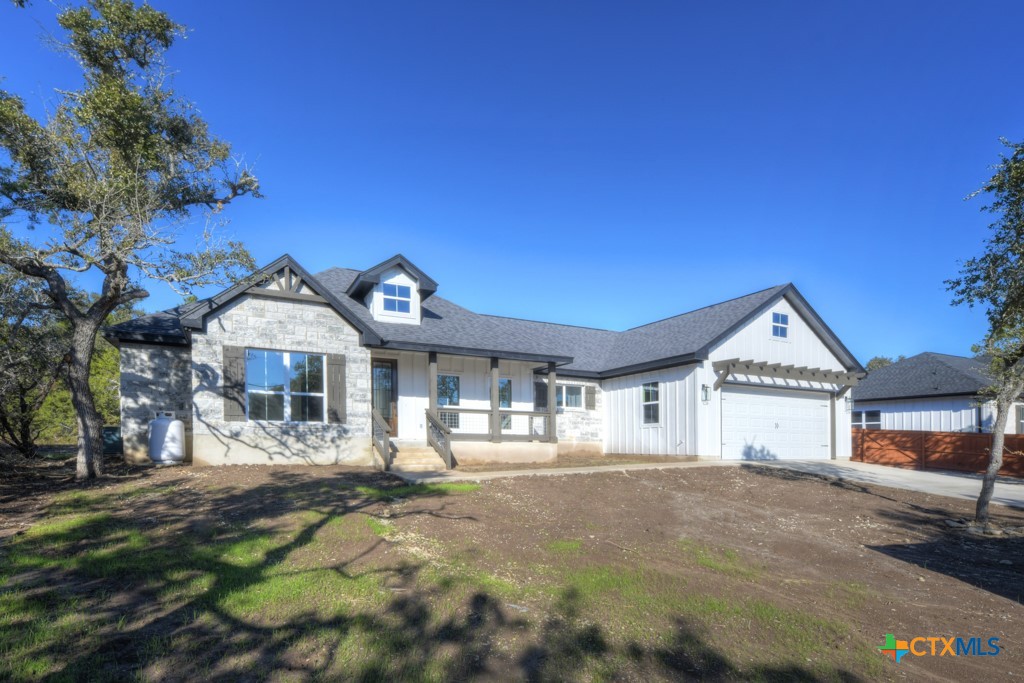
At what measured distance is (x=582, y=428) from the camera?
64.7 feet

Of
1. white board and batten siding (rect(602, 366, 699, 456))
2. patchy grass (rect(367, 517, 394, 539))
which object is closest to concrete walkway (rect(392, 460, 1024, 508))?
white board and batten siding (rect(602, 366, 699, 456))

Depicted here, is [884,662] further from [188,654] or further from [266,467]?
[266,467]

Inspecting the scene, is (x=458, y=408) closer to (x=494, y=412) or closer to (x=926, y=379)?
(x=494, y=412)

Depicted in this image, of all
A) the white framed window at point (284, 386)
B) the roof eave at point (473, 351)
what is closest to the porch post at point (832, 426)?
the roof eave at point (473, 351)

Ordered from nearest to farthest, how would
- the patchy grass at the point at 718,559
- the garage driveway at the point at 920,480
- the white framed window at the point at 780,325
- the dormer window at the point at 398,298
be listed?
the patchy grass at the point at 718,559 < the garage driveway at the point at 920,480 < the dormer window at the point at 398,298 < the white framed window at the point at 780,325

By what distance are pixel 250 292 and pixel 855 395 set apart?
2670 cm

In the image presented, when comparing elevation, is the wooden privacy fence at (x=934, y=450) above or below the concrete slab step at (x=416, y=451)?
below

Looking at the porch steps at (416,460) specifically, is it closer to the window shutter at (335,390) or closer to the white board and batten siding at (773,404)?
the window shutter at (335,390)

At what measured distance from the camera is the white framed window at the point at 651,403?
1809 centimetres

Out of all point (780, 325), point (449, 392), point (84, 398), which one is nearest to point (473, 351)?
point (449, 392)

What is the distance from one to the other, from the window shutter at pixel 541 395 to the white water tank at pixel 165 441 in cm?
1012

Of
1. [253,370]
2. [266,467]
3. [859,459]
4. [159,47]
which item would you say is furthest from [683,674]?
[859,459]

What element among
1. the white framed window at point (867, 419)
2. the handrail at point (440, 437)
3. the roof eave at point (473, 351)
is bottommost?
the white framed window at point (867, 419)

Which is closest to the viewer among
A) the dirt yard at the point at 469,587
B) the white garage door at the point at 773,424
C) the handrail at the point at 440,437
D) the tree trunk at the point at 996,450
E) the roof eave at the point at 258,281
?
the dirt yard at the point at 469,587
